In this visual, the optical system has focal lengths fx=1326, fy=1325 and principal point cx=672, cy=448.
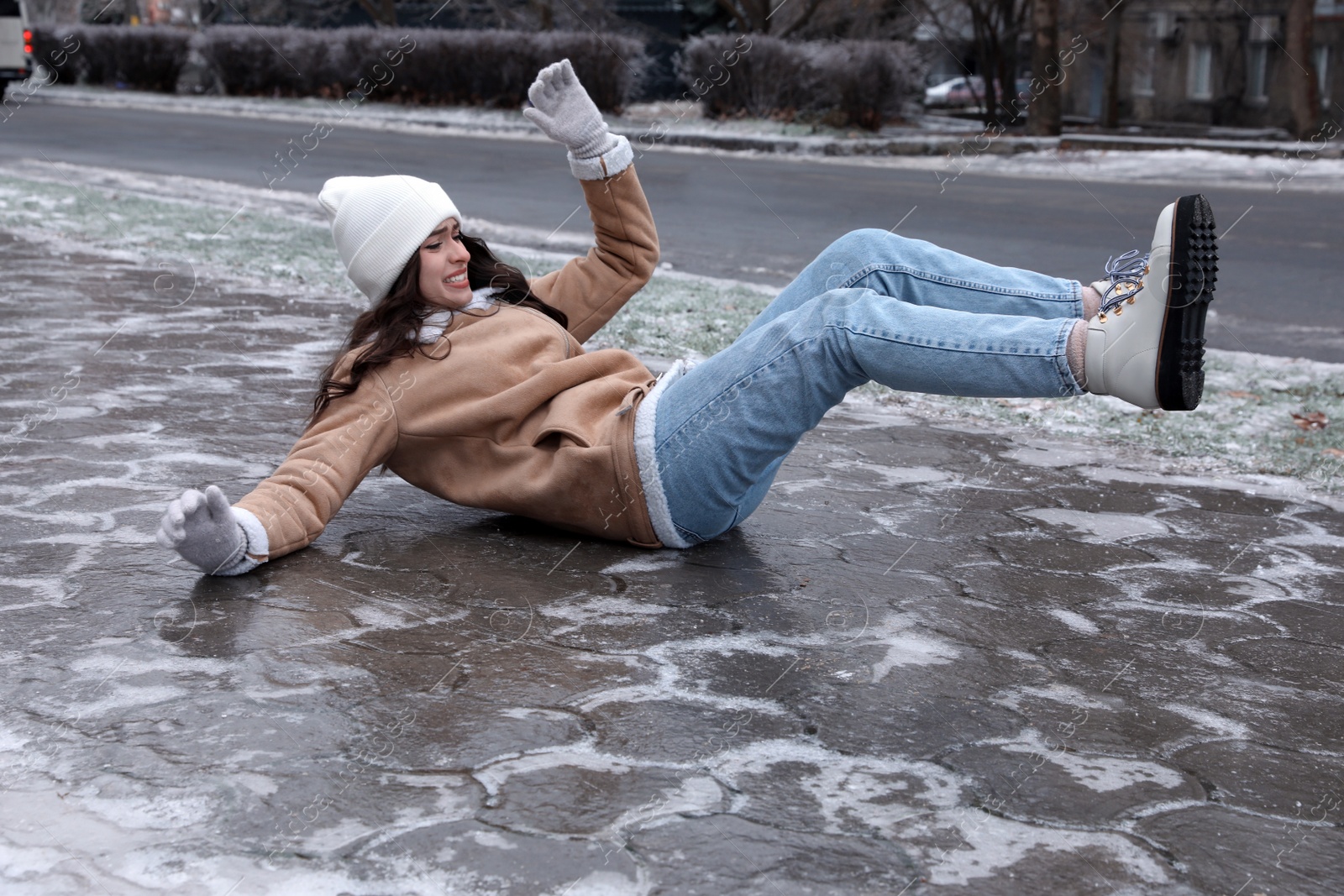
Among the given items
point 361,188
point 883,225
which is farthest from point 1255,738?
point 883,225

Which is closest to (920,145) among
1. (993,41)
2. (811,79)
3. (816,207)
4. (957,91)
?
(811,79)

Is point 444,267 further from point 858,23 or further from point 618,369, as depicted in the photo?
point 858,23

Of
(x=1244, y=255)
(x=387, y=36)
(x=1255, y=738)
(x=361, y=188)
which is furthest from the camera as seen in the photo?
(x=387, y=36)

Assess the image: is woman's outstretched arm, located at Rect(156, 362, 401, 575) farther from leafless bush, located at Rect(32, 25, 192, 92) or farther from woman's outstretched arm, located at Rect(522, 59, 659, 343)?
leafless bush, located at Rect(32, 25, 192, 92)

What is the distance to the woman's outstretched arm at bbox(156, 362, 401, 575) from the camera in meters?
2.57

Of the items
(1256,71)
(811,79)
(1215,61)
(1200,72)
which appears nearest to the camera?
(811,79)

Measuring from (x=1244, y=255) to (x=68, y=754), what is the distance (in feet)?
28.0

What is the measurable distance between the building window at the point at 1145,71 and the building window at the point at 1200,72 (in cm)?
91

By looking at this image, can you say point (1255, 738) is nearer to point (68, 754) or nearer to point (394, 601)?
point (394, 601)

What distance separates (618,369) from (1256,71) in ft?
106

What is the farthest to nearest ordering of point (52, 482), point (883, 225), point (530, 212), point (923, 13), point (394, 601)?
point (923, 13), point (530, 212), point (883, 225), point (52, 482), point (394, 601)

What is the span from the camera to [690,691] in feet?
7.47

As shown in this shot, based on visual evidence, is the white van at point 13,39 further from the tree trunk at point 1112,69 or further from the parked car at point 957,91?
the parked car at point 957,91

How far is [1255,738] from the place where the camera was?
7.08 feet
